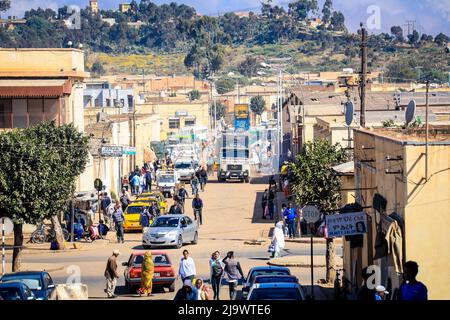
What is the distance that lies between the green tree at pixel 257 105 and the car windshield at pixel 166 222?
130 meters

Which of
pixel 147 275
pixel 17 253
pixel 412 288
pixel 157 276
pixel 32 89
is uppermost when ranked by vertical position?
pixel 32 89

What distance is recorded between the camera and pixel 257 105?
169 m

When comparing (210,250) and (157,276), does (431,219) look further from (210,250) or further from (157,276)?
(210,250)

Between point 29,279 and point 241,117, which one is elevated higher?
point 29,279

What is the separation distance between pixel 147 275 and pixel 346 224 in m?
5.23

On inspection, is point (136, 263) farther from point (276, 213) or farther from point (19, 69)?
point (19, 69)

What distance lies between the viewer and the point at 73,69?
5297 centimetres

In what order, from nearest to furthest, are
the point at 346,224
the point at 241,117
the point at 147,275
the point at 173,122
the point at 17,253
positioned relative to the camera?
1. the point at 346,224
2. the point at 147,275
3. the point at 17,253
4. the point at 173,122
5. the point at 241,117

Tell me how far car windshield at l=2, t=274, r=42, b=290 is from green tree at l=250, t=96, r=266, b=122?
145 m

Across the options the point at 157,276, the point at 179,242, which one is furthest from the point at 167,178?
the point at 157,276

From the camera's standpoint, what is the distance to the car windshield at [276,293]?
19891 millimetres
